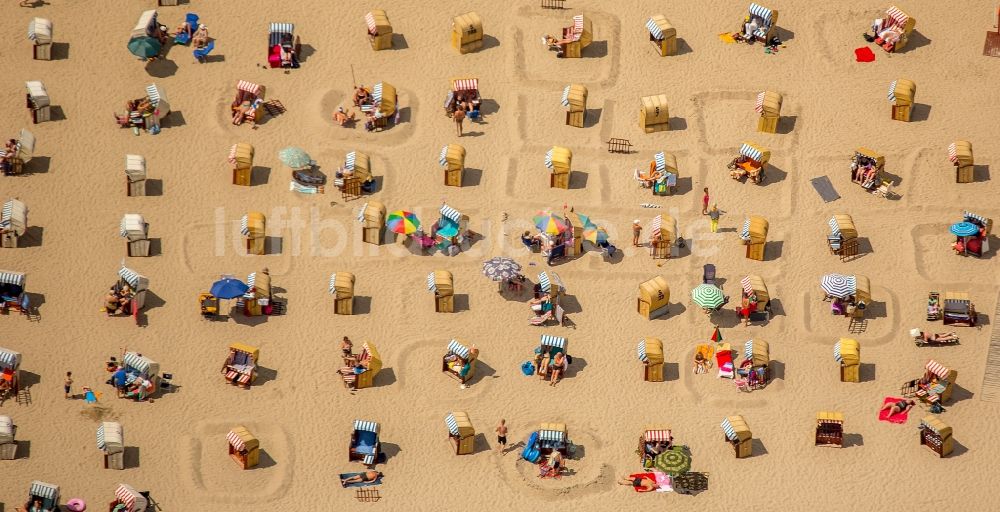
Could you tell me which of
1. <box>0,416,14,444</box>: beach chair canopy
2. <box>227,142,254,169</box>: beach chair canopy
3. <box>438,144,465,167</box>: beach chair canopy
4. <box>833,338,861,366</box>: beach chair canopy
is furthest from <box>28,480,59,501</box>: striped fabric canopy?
<box>833,338,861,366</box>: beach chair canopy

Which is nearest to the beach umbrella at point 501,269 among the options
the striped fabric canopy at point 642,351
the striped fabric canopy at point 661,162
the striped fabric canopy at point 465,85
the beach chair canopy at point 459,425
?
the striped fabric canopy at point 642,351

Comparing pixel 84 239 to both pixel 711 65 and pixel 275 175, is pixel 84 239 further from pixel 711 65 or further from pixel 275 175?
pixel 711 65

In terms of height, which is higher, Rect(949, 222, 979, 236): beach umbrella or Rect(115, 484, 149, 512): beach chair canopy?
Rect(949, 222, 979, 236): beach umbrella

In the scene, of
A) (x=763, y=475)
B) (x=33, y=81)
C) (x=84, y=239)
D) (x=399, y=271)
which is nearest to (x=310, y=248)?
(x=399, y=271)

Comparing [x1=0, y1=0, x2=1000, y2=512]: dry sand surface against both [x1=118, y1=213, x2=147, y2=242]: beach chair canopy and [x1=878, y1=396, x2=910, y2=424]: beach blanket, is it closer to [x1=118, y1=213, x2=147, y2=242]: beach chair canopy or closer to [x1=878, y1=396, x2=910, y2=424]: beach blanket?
[x1=878, y1=396, x2=910, y2=424]: beach blanket

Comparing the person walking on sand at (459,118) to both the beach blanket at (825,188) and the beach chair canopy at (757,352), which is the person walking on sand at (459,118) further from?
the beach chair canopy at (757,352)

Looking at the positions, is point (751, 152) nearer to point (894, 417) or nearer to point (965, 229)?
point (965, 229)
